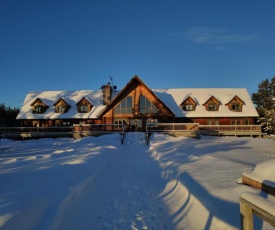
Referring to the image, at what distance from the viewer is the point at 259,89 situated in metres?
55.8

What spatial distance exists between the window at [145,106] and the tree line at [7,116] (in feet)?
88.7

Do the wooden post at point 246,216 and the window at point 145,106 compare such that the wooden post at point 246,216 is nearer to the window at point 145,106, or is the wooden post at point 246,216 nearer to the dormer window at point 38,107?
the window at point 145,106

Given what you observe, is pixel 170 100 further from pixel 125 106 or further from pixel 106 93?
pixel 106 93

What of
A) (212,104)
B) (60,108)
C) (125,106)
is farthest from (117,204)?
(60,108)

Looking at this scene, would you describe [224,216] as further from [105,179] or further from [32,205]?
[105,179]

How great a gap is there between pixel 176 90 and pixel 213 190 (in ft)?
126

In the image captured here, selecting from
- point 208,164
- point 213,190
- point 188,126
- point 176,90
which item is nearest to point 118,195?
point 213,190

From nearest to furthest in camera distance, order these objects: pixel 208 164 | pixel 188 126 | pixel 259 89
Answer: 1. pixel 208 164
2. pixel 188 126
3. pixel 259 89

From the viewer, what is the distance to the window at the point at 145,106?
3659 centimetres

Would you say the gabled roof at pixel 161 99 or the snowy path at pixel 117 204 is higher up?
the gabled roof at pixel 161 99

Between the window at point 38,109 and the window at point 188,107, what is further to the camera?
the window at point 38,109

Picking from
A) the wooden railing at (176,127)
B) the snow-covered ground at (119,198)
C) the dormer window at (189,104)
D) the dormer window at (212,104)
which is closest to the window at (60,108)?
the wooden railing at (176,127)

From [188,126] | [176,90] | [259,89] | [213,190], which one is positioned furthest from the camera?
[259,89]

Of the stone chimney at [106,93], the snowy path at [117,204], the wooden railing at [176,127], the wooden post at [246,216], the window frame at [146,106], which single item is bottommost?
the snowy path at [117,204]
